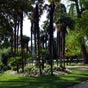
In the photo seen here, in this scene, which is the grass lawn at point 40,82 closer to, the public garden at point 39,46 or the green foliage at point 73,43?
the public garden at point 39,46

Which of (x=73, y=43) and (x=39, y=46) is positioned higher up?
(x=73, y=43)

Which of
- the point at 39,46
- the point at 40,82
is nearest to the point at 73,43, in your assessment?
the point at 39,46

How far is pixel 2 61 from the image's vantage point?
2430 inches

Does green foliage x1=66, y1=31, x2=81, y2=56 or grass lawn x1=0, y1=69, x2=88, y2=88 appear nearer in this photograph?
grass lawn x1=0, y1=69, x2=88, y2=88

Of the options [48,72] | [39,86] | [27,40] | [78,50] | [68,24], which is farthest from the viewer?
[27,40]

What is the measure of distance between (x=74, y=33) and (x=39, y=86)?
36.4m

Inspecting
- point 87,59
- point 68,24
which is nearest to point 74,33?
point 68,24

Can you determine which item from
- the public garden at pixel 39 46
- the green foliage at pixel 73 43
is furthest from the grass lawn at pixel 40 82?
the green foliage at pixel 73 43

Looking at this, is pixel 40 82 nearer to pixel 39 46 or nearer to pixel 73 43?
pixel 39 46

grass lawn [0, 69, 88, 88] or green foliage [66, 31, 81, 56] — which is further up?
green foliage [66, 31, 81, 56]

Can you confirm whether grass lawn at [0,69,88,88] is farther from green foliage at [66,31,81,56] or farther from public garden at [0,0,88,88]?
green foliage at [66,31,81,56]

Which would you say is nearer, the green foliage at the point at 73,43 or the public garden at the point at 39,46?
the public garden at the point at 39,46

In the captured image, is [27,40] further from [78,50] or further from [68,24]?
[68,24]

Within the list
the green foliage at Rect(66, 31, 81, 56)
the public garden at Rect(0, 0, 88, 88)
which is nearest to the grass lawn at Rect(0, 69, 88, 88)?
the public garden at Rect(0, 0, 88, 88)
